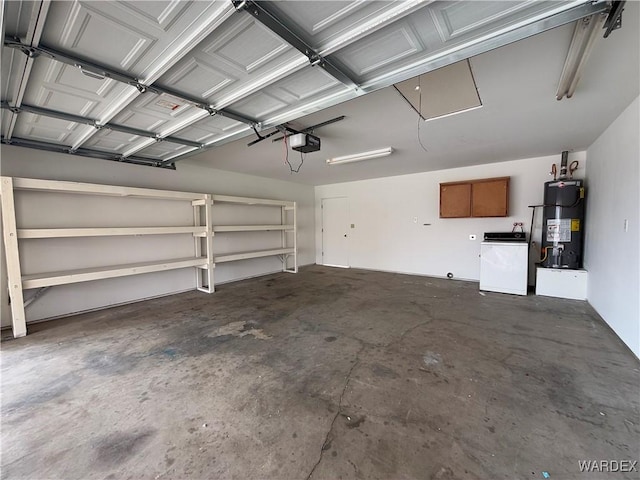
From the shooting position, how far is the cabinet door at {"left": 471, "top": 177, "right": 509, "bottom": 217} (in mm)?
4824

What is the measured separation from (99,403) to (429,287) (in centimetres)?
492

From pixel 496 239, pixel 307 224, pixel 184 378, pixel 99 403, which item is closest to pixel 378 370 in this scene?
pixel 184 378

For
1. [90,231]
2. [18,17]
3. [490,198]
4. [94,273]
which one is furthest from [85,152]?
[490,198]

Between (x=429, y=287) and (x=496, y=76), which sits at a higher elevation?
(x=496, y=76)

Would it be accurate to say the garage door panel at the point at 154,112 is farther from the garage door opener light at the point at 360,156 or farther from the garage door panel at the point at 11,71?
the garage door opener light at the point at 360,156

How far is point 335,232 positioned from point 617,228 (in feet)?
18.1

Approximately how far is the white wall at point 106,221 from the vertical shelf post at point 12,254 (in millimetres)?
499

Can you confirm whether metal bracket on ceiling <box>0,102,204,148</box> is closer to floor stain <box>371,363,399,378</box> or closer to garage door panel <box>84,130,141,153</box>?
garage door panel <box>84,130,141,153</box>

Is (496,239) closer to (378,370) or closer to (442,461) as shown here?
(378,370)

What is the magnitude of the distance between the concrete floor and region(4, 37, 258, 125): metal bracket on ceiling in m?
2.30

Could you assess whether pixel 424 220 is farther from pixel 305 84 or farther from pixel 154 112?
pixel 154 112

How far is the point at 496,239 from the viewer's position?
4762 mm

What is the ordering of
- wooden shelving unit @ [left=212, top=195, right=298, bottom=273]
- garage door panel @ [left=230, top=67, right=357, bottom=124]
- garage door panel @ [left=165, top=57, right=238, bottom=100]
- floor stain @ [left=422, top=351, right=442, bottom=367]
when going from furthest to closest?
1. wooden shelving unit @ [left=212, top=195, right=298, bottom=273]
2. floor stain @ [left=422, top=351, right=442, bottom=367]
3. garage door panel @ [left=230, top=67, right=357, bottom=124]
4. garage door panel @ [left=165, top=57, right=238, bottom=100]

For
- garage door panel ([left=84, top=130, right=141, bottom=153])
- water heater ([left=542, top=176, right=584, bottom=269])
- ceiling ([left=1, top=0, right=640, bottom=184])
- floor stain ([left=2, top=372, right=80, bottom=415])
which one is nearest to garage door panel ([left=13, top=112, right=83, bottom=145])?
ceiling ([left=1, top=0, right=640, bottom=184])
